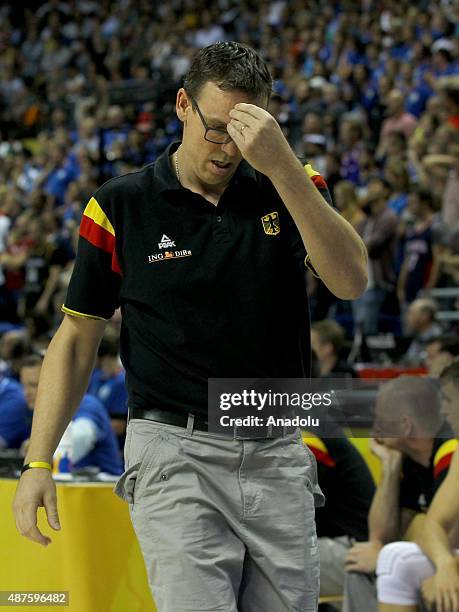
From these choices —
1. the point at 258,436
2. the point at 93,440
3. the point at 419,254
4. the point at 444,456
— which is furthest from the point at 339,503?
the point at 419,254

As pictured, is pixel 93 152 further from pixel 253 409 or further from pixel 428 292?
pixel 253 409

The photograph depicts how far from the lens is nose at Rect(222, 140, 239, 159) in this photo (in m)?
2.60

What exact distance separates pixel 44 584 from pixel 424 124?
28.8ft

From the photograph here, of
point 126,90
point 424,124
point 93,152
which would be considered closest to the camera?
point 424,124

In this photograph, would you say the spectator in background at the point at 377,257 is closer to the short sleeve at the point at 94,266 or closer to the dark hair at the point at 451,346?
the dark hair at the point at 451,346

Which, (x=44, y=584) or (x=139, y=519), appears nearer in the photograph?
(x=139, y=519)

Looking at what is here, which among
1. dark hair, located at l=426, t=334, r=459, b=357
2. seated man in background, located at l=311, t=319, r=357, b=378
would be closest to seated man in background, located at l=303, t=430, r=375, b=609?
dark hair, located at l=426, t=334, r=459, b=357

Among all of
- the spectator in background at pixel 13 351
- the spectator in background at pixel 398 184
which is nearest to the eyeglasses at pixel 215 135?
the spectator in background at pixel 13 351

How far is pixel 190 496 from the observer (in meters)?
2.54

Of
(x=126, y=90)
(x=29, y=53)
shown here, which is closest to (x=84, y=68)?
(x=29, y=53)

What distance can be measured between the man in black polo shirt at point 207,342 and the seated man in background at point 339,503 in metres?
1.71

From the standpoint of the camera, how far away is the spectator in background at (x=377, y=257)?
31.4ft

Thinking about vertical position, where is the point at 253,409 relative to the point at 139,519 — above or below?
above

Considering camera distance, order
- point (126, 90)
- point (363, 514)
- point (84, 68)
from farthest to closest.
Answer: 1. point (84, 68)
2. point (126, 90)
3. point (363, 514)
